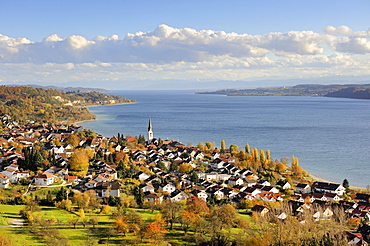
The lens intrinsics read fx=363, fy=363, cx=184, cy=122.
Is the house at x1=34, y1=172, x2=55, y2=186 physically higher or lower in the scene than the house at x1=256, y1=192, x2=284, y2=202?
higher

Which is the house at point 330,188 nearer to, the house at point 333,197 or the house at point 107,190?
the house at point 333,197

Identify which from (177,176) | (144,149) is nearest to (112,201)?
(177,176)

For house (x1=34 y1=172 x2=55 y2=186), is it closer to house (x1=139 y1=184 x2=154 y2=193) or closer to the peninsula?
the peninsula

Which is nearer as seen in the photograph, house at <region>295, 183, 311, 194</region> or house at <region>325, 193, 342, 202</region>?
house at <region>325, 193, 342, 202</region>

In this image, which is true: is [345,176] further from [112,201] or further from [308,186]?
[112,201]

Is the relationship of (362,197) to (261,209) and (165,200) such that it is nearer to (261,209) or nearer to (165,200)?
(261,209)

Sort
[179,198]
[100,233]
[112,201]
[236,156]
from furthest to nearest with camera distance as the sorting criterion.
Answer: [236,156] → [179,198] → [112,201] → [100,233]

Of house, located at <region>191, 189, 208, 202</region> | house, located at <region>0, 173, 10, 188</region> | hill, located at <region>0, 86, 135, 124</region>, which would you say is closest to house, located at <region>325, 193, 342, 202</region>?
house, located at <region>191, 189, 208, 202</region>

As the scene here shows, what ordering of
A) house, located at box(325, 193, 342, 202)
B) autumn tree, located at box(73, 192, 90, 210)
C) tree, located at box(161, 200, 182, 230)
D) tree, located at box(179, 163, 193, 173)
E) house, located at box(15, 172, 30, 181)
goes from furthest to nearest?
tree, located at box(179, 163, 193, 173)
house, located at box(325, 193, 342, 202)
house, located at box(15, 172, 30, 181)
autumn tree, located at box(73, 192, 90, 210)
tree, located at box(161, 200, 182, 230)

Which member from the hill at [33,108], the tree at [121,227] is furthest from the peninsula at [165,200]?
the hill at [33,108]
